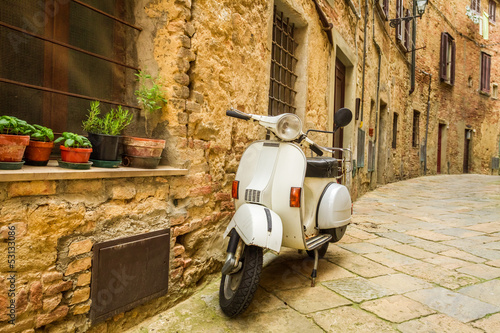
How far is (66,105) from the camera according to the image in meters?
2.19

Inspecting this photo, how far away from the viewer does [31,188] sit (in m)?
1.58

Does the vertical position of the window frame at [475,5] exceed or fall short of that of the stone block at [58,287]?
it exceeds it

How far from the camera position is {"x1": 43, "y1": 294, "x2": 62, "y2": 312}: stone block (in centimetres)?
165

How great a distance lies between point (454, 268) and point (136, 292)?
97.7 inches

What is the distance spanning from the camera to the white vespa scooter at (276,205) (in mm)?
2125

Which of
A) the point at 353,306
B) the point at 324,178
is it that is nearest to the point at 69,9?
the point at 324,178

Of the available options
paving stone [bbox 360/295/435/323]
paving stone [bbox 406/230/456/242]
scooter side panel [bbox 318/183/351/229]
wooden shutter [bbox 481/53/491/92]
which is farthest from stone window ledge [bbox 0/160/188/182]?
wooden shutter [bbox 481/53/491/92]

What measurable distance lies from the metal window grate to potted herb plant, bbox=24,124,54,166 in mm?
2504

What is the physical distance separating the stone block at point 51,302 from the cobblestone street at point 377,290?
0.50 metres

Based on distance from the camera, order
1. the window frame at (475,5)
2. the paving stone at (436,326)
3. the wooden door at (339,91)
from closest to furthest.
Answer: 1. the paving stone at (436,326)
2. the wooden door at (339,91)
3. the window frame at (475,5)

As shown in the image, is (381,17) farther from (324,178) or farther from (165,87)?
(165,87)

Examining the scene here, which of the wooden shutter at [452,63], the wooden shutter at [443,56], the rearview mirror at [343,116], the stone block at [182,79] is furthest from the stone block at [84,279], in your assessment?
the wooden shutter at [452,63]

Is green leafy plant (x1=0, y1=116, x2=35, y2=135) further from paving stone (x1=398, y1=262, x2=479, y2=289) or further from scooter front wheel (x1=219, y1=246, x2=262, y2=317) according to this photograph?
paving stone (x1=398, y1=262, x2=479, y2=289)

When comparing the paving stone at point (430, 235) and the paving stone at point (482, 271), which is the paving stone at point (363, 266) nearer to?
the paving stone at point (482, 271)
